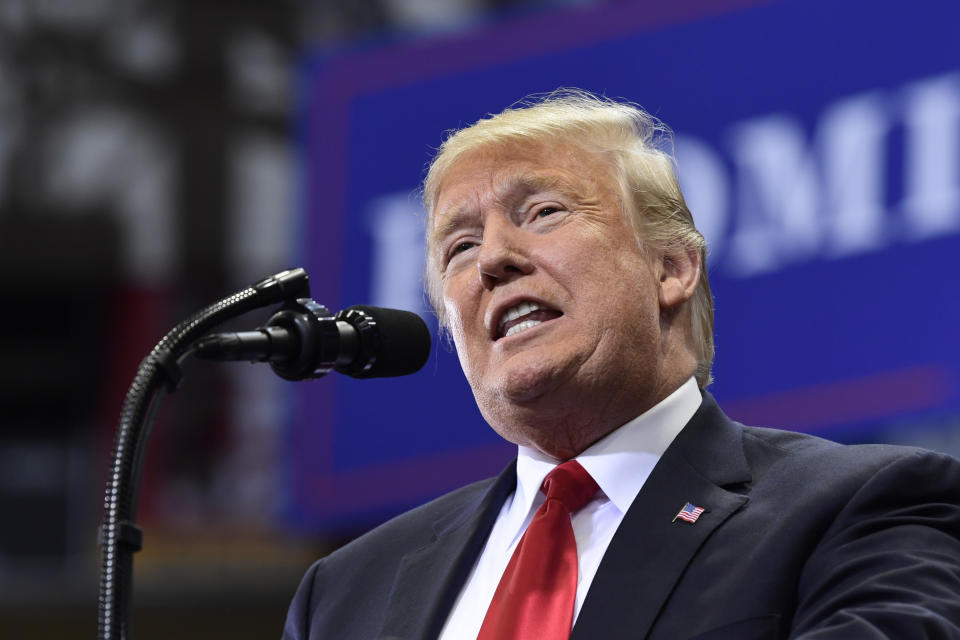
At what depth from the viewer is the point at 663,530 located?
147 centimetres

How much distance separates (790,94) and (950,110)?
43 cm

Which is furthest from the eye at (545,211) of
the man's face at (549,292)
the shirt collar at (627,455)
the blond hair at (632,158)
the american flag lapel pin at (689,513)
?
the american flag lapel pin at (689,513)

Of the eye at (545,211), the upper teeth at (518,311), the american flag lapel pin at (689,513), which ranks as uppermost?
the eye at (545,211)

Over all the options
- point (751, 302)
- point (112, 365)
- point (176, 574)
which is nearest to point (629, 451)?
point (751, 302)

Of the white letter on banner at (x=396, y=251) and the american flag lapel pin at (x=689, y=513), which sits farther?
the white letter on banner at (x=396, y=251)

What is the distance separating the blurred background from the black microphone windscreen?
1067 mm

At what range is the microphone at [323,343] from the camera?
131 centimetres

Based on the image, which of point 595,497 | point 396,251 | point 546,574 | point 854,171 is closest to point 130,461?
point 546,574

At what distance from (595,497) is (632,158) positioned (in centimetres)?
52

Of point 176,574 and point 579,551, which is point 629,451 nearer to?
point 579,551

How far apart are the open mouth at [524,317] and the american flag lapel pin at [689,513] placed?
333mm

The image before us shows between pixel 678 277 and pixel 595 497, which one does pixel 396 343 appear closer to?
pixel 595 497

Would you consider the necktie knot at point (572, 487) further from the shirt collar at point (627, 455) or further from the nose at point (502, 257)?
the nose at point (502, 257)

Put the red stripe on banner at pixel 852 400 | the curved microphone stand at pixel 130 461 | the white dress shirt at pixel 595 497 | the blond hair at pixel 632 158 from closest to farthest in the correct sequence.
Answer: the curved microphone stand at pixel 130 461
the white dress shirt at pixel 595 497
the blond hair at pixel 632 158
the red stripe on banner at pixel 852 400
